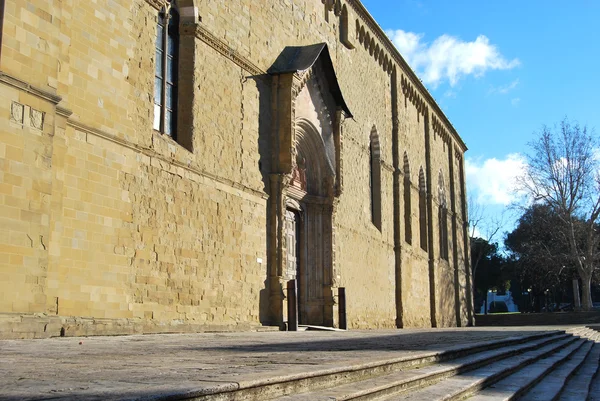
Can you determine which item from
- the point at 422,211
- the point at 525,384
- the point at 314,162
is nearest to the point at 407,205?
the point at 422,211

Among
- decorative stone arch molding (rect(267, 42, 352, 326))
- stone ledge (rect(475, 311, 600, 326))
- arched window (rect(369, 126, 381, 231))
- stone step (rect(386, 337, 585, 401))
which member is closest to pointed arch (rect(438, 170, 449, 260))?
stone ledge (rect(475, 311, 600, 326))

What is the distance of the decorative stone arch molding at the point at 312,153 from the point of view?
16625 mm

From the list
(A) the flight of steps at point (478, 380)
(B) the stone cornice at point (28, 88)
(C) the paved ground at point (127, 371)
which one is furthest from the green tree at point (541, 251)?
(C) the paved ground at point (127, 371)

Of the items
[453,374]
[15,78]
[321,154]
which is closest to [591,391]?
[453,374]

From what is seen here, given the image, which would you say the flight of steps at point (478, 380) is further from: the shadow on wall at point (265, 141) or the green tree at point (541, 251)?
the green tree at point (541, 251)

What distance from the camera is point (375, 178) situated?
2472 cm

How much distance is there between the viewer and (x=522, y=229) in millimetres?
60531

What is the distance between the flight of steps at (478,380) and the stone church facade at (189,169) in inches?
203

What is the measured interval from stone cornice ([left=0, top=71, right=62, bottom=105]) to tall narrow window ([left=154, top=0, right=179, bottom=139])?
3.48 metres

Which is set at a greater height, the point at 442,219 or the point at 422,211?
the point at 442,219

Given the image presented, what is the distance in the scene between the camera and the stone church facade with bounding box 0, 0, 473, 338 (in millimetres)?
8906

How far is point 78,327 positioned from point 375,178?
54.2ft

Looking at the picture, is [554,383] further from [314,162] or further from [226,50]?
[314,162]

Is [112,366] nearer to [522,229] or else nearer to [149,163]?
[149,163]
